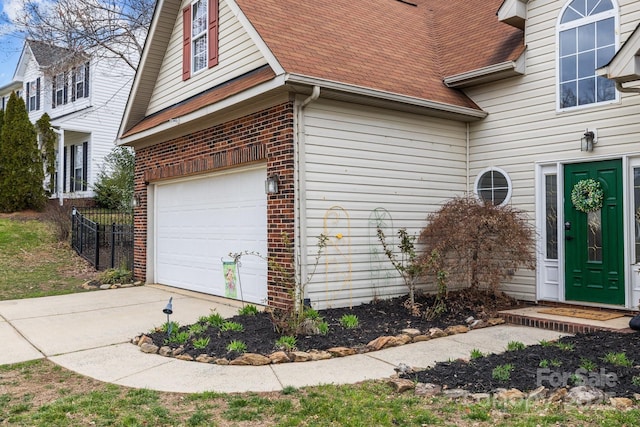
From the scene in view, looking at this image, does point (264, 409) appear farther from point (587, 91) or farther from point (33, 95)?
point (33, 95)

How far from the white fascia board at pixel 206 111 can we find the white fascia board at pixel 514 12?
179 inches

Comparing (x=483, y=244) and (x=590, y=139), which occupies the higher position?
(x=590, y=139)

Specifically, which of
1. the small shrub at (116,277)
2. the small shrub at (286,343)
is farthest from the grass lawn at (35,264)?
the small shrub at (286,343)

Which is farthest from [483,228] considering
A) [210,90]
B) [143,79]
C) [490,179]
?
[143,79]

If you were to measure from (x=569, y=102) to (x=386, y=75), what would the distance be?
2975mm

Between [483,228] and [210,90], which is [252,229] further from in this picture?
[483,228]

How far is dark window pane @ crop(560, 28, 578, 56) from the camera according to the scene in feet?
28.3

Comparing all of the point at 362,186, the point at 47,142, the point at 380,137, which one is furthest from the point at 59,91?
the point at 362,186

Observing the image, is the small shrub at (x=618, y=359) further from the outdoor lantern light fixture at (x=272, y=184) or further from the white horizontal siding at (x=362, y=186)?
the outdoor lantern light fixture at (x=272, y=184)

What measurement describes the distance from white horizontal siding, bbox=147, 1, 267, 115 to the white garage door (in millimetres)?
1778

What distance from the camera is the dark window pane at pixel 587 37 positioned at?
8.41 m

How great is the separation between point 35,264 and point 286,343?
1031 centimetres

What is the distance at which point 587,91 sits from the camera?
8.41 m

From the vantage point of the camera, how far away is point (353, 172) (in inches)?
329
